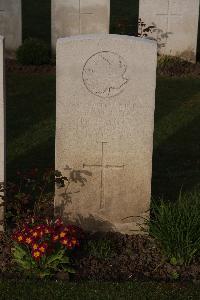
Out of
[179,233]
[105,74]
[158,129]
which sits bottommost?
[179,233]

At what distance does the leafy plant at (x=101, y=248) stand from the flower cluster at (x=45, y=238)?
0.23m

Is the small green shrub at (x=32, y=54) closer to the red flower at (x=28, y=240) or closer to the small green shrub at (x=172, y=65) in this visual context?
the small green shrub at (x=172, y=65)

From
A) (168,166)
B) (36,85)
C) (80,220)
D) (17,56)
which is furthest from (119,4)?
(80,220)

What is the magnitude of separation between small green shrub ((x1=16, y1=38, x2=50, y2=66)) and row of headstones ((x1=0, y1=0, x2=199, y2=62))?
60 centimetres

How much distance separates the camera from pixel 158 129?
31.0 ft

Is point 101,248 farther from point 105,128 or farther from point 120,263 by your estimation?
point 105,128

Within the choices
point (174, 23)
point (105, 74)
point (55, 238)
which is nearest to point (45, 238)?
point (55, 238)

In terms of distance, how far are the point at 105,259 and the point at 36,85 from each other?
20.6 ft

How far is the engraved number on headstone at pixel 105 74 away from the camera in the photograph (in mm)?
5859

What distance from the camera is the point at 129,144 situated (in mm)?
6023

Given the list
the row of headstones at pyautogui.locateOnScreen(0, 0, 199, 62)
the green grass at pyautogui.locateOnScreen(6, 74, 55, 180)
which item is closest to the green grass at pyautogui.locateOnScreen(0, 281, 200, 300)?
the green grass at pyautogui.locateOnScreen(6, 74, 55, 180)

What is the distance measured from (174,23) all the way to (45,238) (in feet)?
27.9

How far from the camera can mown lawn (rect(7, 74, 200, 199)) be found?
7.94m

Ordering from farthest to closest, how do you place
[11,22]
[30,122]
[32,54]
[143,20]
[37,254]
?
1. [11,22]
2. [143,20]
3. [32,54]
4. [30,122]
5. [37,254]
